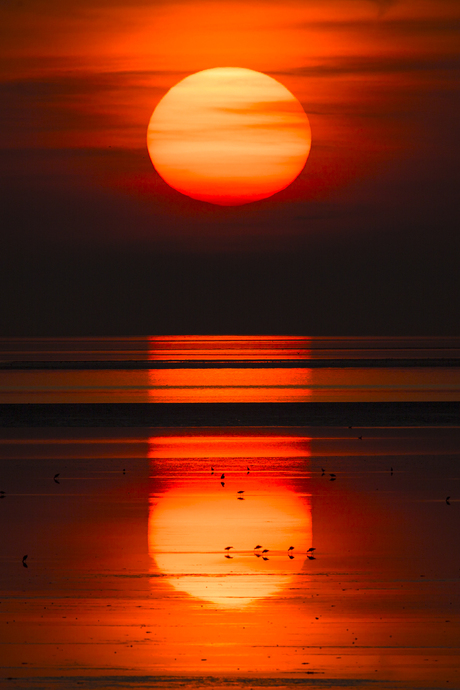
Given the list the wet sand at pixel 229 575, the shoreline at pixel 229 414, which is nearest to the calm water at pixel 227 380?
the shoreline at pixel 229 414

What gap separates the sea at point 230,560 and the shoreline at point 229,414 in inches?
149

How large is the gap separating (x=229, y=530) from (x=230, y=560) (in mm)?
1695

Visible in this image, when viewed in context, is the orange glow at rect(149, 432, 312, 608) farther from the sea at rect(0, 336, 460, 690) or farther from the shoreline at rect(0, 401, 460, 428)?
the shoreline at rect(0, 401, 460, 428)

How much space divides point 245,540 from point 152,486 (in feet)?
14.8

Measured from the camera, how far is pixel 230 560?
10891mm

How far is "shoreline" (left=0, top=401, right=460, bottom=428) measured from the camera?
30.6 m

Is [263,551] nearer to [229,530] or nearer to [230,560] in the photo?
[230,560]

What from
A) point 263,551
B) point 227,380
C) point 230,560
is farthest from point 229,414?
point 227,380

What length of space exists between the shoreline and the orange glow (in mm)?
10803

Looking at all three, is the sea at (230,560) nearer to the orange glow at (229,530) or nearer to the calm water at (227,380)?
the orange glow at (229,530)

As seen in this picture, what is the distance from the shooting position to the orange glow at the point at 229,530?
10.0m

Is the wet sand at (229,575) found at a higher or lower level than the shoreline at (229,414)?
lower

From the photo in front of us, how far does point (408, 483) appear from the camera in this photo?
16516mm

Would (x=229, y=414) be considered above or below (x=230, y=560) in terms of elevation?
above
